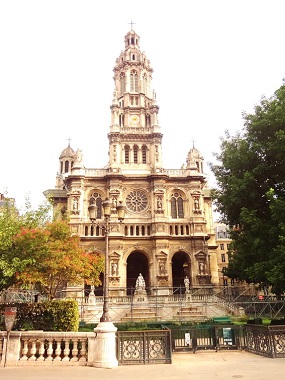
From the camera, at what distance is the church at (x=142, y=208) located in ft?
137

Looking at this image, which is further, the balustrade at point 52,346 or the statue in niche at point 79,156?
the statue in niche at point 79,156

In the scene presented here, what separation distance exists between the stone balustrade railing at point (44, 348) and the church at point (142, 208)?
26522 millimetres

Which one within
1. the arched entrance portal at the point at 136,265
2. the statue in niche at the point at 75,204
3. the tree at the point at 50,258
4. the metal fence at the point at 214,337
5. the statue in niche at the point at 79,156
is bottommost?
the metal fence at the point at 214,337

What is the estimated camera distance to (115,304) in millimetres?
32312

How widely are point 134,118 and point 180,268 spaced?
22444 millimetres

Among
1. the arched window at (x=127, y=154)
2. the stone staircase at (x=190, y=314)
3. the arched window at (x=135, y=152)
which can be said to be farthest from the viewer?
the arched window at (x=135, y=152)

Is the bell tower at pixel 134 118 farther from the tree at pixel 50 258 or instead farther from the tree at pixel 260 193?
the tree at pixel 260 193

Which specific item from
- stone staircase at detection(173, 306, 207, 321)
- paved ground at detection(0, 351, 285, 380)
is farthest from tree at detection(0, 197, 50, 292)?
stone staircase at detection(173, 306, 207, 321)

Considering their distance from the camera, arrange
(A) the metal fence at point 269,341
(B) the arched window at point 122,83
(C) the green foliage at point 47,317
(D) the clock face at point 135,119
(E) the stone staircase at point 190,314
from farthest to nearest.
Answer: (B) the arched window at point 122,83, (D) the clock face at point 135,119, (E) the stone staircase at point 190,314, (C) the green foliage at point 47,317, (A) the metal fence at point 269,341

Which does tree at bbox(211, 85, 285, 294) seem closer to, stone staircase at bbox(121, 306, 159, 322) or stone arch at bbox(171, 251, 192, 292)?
stone staircase at bbox(121, 306, 159, 322)

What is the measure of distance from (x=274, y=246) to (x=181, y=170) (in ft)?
94.5

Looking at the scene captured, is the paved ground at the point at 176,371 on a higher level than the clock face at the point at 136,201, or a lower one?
lower

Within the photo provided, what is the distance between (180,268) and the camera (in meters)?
47.8

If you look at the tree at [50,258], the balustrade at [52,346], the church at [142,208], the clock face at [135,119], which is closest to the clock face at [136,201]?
the church at [142,208]
